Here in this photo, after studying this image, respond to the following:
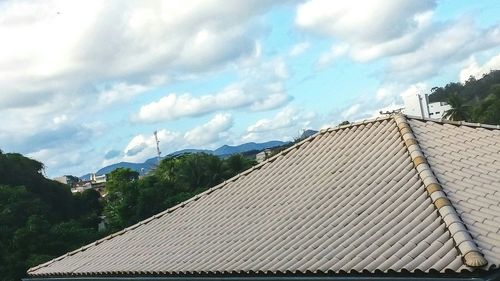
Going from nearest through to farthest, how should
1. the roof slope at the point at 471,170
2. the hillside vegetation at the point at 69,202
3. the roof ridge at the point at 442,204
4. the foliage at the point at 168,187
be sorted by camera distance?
the roof ridge at the point at 442,204, the roof slope at the point at 471,170, the hillside vegetation at the point at 69,202, the foliage at the point at 168,187

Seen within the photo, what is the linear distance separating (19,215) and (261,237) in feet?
112

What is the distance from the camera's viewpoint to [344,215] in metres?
10.4

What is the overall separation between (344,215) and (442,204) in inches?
67.9

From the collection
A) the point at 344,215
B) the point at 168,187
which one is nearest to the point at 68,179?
the point at 168,187

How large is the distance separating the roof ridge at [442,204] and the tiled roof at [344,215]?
0.06 ft

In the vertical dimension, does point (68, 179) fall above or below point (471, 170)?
above

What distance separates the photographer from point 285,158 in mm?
14086

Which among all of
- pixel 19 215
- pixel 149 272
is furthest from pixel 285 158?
pixel 19 215

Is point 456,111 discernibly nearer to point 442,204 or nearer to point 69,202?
point 69,202

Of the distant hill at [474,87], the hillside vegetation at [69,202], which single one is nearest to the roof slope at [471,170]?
the hillside vegetation at [69,202]

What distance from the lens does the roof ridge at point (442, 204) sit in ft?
25.0

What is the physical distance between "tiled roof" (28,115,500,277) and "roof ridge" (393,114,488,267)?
2 cm

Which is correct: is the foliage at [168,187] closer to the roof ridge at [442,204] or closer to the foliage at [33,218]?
the foliage at [33,218]

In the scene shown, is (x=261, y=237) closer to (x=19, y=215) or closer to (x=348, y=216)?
(x=348, y=216)
